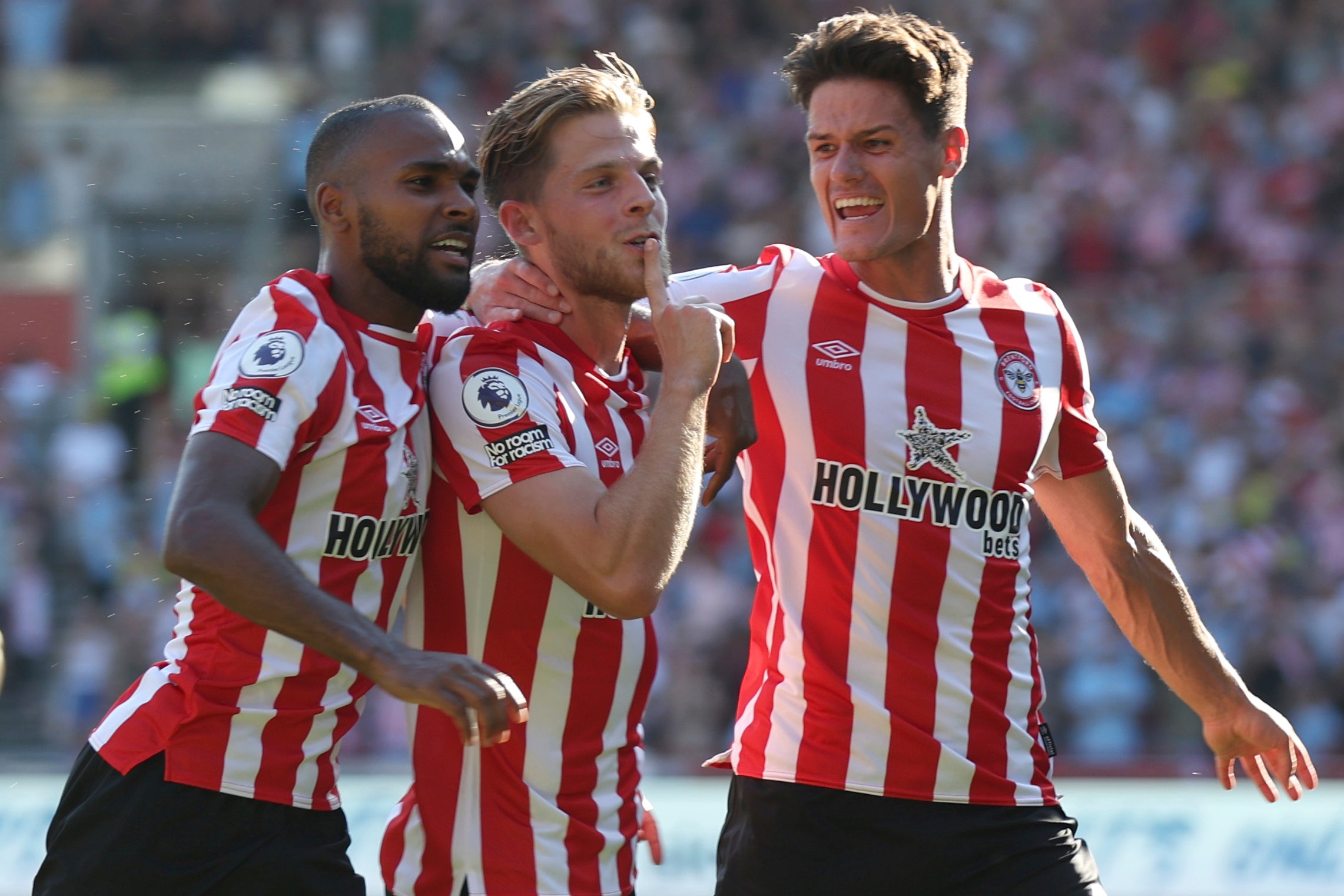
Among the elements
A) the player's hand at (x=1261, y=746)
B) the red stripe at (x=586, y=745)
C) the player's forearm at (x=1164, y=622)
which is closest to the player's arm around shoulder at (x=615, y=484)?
the red stripe at (x=586, y=745)

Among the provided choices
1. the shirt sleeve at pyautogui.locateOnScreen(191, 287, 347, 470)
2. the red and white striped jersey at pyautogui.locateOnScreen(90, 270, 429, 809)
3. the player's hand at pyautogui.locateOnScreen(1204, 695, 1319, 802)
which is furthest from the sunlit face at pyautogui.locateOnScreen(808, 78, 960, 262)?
the player's hand at pyautogui.locateOnScreen(1204, 695, 1319, 802)

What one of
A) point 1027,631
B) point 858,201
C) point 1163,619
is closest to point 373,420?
point 858,201

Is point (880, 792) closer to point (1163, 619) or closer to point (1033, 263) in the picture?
point (1163, 619)

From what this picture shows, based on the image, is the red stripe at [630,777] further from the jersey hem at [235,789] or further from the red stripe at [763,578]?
the jersey hem at [235,789]

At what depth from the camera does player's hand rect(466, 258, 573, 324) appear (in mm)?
3658

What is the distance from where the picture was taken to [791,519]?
3.88 m

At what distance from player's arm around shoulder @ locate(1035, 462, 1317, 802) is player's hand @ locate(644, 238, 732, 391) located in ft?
3.60

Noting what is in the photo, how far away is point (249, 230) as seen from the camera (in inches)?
531

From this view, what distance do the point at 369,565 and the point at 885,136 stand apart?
5.20 ft

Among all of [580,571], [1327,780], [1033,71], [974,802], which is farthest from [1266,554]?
[580,571]

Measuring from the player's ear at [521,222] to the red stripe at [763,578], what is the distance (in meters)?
0.61

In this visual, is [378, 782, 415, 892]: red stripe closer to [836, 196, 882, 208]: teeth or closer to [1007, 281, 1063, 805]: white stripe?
[1007, 281, 1063, 805]: white stripe

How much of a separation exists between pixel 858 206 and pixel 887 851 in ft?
4.86

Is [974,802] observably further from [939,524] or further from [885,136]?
[885,136]
